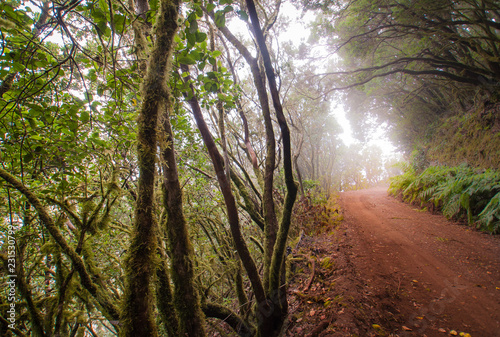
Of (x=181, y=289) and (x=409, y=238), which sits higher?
(x=181, y=289)

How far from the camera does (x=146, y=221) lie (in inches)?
53.0

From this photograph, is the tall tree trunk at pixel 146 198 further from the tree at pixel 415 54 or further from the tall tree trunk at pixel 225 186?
the tree at pixel 415 54

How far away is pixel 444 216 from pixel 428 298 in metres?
5.20

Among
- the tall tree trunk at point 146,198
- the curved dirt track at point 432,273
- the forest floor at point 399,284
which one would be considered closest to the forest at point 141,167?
the tall tree trunk at point 146,198

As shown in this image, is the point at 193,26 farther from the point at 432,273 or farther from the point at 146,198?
the point at 432,273

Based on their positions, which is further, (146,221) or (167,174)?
(167,174)

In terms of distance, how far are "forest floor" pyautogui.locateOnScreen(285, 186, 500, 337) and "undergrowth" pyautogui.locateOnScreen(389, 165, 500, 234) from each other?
408 mm

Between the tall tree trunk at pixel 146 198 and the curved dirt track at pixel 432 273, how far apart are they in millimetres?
2875

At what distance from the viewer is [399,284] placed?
3.15m

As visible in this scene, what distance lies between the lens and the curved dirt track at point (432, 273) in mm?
2374

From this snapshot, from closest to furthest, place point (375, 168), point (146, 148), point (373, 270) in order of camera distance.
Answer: point (146, 148) → point (373, 270) → point (375, 168)

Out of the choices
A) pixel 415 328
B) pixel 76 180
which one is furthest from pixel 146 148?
pixel 415 328

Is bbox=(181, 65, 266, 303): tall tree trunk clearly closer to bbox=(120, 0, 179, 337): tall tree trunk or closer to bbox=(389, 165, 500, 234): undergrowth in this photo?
bbox=(120, 0, 179, 337): tall tree trunk

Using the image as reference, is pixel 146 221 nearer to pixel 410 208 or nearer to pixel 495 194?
pixel 495 194
